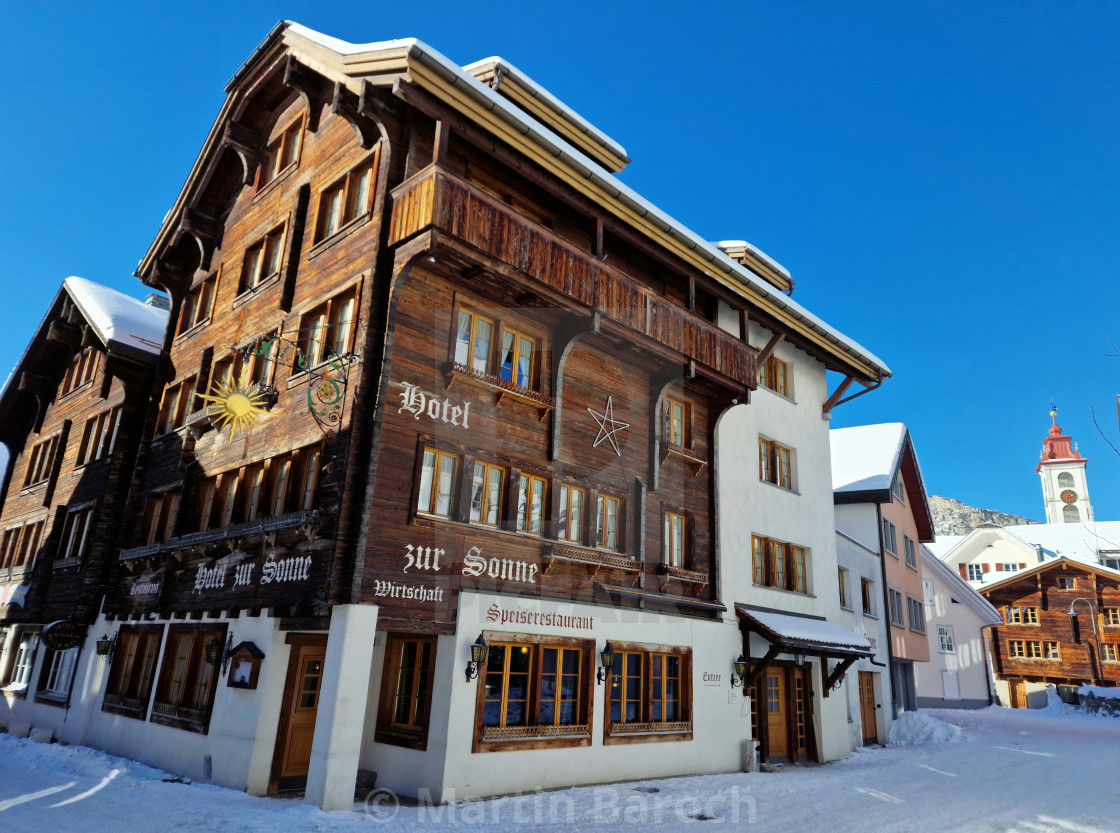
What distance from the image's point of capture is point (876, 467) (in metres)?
32.0

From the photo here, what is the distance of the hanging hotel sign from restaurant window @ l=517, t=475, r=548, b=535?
13.0 m

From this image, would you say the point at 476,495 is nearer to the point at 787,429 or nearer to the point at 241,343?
the point at 241,343

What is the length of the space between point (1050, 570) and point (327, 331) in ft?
183

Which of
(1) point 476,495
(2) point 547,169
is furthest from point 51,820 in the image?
(2) point 547,169

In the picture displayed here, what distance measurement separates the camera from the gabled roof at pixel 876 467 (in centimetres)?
3019

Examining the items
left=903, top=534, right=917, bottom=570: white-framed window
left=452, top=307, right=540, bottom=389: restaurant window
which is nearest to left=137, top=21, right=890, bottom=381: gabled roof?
left=452, top=307, right=540, bottom=389: restaurant window

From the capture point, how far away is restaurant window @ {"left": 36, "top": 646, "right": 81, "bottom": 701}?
20875mm

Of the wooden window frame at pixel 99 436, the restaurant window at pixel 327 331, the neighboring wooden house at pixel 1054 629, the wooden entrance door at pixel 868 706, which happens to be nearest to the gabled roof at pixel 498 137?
the restaurant window at pixel 327 331

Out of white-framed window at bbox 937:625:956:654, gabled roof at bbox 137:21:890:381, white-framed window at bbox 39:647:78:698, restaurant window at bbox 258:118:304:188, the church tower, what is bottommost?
white-framed window at bbox 39:647:78:698

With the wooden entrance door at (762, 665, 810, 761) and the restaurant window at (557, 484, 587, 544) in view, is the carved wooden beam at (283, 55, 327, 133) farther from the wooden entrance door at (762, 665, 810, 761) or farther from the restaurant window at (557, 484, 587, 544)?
the wooden entrance door at (762, 665, 810, 761)

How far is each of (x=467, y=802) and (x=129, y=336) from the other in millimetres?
16838

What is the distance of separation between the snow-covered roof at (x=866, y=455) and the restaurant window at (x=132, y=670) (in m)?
22.8

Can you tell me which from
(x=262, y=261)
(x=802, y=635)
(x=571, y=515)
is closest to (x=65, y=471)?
(x=262, y=261)

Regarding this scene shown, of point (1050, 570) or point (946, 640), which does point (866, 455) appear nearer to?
point (946, 640)
